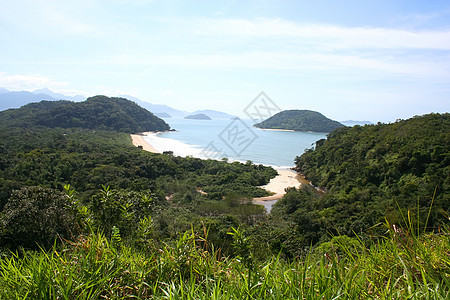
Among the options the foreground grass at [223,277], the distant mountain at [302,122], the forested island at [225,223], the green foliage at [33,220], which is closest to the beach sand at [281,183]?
the forested island at [225,223]

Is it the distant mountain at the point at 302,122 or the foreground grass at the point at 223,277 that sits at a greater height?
the distant mountain at the point at 302,122

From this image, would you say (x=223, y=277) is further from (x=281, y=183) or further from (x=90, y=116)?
(x=90, y=116)

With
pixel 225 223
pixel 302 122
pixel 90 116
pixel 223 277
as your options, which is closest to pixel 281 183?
pixel 225 223

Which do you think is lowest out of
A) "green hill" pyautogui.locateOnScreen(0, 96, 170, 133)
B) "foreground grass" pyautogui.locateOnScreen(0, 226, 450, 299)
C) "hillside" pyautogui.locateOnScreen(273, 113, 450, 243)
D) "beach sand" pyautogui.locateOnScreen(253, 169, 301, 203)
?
"beach sand" pyautogui.locateOnScreen(253, 169, 301, 203)

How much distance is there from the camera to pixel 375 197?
858 inches

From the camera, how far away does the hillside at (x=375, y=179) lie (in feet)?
51.5

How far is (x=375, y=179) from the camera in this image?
25.6 metres

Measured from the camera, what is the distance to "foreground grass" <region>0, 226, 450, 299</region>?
156 cm

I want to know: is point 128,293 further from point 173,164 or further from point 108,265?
point 173,164

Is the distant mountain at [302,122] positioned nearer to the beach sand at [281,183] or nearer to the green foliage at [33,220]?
the beach sand at [281,183]

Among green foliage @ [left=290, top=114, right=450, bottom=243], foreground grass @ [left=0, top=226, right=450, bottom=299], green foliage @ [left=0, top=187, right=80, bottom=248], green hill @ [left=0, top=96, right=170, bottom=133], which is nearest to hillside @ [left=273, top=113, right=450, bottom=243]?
green foliage @ [left=290, top=114, right=450, bottom=243]

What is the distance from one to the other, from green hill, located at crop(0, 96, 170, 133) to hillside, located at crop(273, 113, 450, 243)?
182 ft

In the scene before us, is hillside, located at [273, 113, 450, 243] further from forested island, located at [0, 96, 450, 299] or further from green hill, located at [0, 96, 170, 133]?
green hill, located at [0, 96, 170, 133]

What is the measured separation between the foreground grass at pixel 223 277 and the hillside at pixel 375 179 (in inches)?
461
